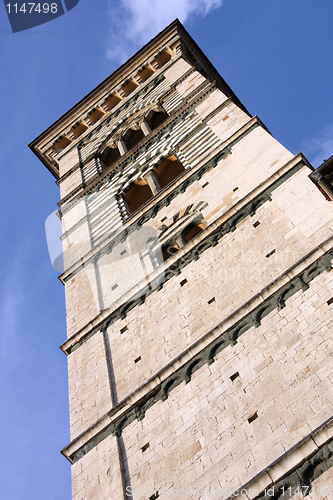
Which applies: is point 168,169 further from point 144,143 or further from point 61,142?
point 61,142

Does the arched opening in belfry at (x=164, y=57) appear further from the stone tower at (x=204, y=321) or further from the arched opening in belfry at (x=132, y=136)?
the stone tower at (x=204, y=321)

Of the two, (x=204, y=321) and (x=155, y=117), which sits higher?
(x=155, y=117)

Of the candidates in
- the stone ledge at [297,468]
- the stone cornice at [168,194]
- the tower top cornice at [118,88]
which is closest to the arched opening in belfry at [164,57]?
the tower top cornice at [118,88]

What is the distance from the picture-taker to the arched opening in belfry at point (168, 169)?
56.7ft

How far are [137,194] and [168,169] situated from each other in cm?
97

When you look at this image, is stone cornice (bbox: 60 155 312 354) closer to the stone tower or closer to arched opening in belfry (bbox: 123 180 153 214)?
the stone tower

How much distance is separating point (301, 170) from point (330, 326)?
3896mm

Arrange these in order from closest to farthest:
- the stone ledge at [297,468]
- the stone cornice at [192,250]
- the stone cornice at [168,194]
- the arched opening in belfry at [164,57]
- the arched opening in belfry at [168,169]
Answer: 1. the stone ledge at [297,468]
2. the stone cornice at [192,250]
3. the stone cornice at [168,194]
4. the arched opening in belfry at [168,169]
5. the arched opening in belfry at [164,57]

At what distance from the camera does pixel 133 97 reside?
917 inches

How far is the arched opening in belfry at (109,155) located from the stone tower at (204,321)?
2810 mm

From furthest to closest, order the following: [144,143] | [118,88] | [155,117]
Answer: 1. [118,88]
2. [155,117]
3. [144,143]

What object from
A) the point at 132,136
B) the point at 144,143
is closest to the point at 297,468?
the point at 144,143

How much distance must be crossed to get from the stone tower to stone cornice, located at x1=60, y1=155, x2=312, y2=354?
25mm

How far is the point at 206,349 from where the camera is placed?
9.78 metres
